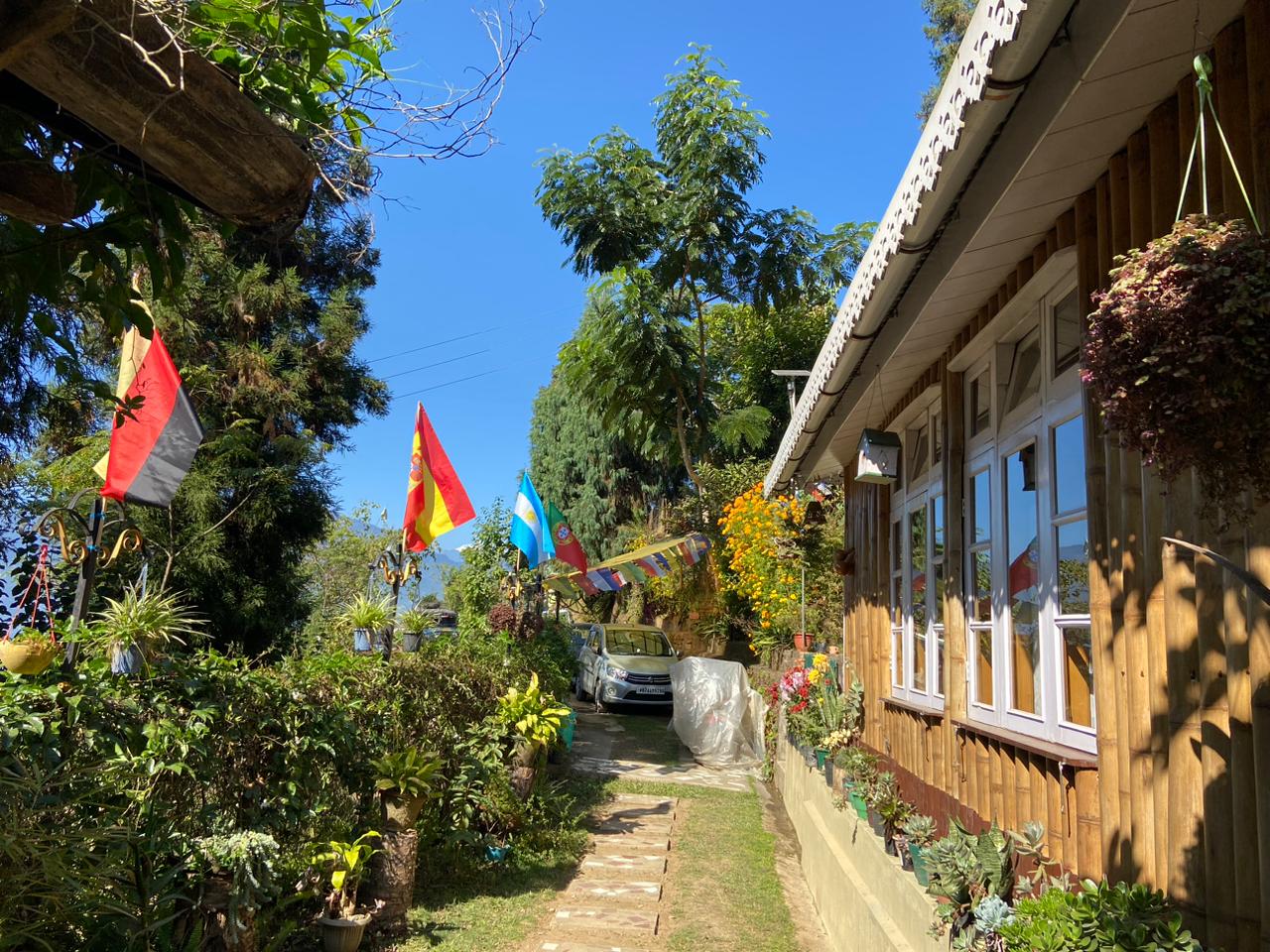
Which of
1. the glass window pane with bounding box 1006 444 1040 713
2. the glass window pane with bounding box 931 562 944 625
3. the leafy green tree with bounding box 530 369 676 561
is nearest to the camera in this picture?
the glass window pane with bounding box 1006 444 1040 713

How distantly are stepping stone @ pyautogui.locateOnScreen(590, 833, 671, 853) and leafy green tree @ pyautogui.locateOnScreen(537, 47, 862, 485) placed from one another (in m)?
9.77

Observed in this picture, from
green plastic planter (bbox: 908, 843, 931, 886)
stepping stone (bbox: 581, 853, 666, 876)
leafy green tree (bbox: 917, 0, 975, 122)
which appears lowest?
stepping stone (bbox: 581, 853, 666, 876)

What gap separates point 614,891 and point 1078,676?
13.5ft

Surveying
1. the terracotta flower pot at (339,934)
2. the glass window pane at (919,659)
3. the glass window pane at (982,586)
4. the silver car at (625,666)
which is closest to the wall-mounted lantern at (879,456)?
the glass window pane at (919,659)

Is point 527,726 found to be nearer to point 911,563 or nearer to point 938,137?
point 911,563

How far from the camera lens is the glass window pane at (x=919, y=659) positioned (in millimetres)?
5621

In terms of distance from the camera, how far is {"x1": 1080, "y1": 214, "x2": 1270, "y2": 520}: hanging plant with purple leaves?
5.11 ft

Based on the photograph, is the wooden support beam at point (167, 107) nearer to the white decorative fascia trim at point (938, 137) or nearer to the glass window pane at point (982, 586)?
the white decorative fascia trim at point (938, 137)

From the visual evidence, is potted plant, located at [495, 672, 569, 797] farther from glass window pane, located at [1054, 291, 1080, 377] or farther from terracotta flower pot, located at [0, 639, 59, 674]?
glass window pane, located at [1054, 291, 1080, 377]

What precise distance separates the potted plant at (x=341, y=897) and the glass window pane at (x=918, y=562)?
366cm

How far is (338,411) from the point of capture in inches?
566

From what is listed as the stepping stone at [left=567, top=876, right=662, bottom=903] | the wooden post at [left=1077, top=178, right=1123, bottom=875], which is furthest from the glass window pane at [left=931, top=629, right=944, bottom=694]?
the stepping stone at [left=567, top=876, right=662, bottom=903]

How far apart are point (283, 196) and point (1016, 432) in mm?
3227

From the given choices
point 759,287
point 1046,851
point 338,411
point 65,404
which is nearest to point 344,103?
point 1046,851
